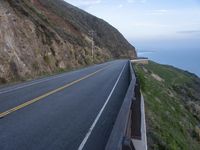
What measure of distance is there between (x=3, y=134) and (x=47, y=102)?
5.54 m

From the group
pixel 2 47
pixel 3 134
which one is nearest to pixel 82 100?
pixel 3 134

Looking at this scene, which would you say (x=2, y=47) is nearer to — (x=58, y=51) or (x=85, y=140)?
(x=58, y=51)

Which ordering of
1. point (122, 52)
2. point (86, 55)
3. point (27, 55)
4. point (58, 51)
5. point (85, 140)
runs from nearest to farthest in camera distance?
point (85, 140), point (27, 55), point (58, 51), point (86, 55), point (122, 52)

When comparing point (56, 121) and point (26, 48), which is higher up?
point (26, 48)

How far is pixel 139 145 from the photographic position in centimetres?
880

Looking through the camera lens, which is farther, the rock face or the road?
the rock face

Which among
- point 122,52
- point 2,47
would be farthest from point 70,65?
point 122,52

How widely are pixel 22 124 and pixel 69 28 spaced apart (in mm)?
61209

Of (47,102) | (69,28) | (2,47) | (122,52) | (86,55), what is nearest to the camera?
(47,102)

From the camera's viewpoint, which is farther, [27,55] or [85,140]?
[27,55]

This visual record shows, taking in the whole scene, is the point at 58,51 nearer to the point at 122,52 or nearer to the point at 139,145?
the point at 139,145

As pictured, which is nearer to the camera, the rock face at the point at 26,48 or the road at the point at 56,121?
the road at the point at 56,121

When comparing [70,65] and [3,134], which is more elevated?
[3,134]

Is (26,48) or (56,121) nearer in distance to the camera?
(56,121)
